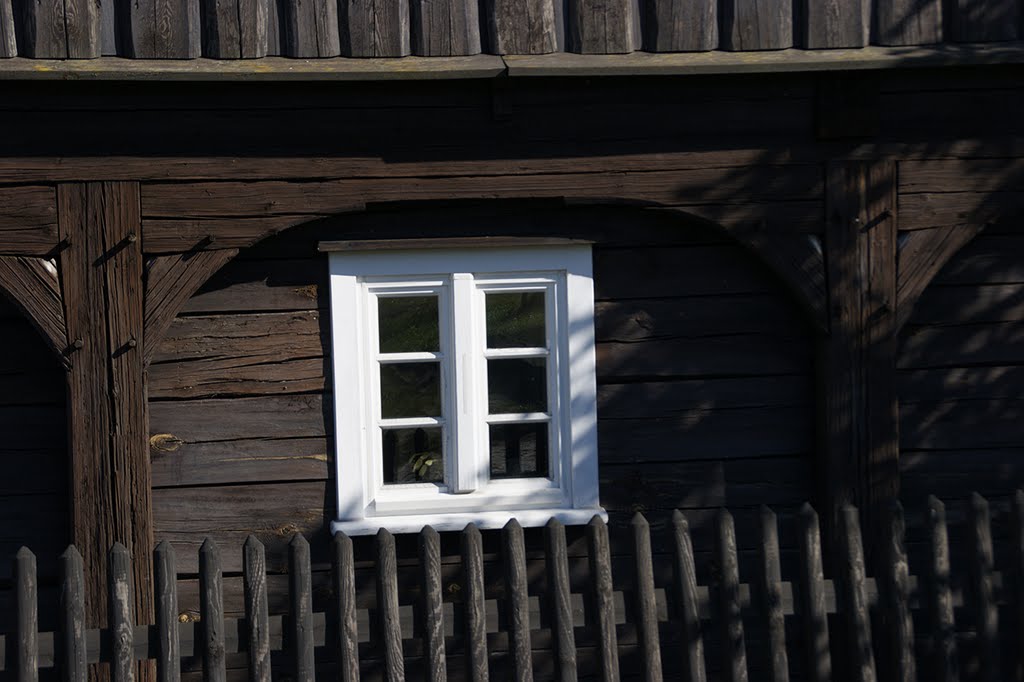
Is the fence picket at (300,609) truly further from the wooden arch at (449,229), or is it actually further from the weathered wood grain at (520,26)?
the weathered wood grain at (520,26)

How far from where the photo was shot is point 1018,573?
4734mm

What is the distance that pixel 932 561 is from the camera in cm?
466

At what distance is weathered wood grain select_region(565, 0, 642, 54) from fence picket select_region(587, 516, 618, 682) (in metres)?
2.15

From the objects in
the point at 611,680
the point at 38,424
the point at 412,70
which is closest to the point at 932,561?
the point at 611,680

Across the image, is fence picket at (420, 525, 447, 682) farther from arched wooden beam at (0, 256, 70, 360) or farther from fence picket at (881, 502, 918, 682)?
arched wooden beam at (0, 256, 70, 360)

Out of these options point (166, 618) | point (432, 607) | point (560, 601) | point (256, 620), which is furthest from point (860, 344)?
point (166, 618)

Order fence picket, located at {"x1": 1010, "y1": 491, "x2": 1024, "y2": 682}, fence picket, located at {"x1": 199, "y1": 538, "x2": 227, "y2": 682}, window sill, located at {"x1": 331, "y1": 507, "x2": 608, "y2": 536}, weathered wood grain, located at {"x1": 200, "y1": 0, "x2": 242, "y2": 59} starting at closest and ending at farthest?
fence picket, located at {"x1": 199, "y1": 538, "x2": 227, "y2": 682} → fence picket, located at {"x1": 1010, "y1": 491, "x2": 1024, "y2": 682} → weathered wood grain, located at {"x1": 200, "y1": 0, "x2": 242, "y2": 59} → window sill, located at {"x1": 331, "y1": 507, "x2": 608, "y2": 536}

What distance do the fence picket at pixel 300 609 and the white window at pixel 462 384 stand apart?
3.75 feet

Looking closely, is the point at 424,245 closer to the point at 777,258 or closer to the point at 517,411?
the point at 517,411

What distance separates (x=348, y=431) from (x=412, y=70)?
164cm

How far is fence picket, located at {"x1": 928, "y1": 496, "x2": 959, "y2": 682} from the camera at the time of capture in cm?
466

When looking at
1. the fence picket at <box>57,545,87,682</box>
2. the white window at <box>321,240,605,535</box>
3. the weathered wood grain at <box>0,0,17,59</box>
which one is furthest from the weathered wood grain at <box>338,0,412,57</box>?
the fence picket at <box>57,545,87,682</box>

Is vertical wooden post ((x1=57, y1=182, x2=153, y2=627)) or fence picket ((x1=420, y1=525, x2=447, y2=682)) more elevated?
vertical wooden post ((x1=57, y1=182, x2=153, y2=627))

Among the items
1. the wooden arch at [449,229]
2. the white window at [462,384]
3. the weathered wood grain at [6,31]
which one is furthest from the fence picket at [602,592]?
the weathered wood grain at [6,31]
